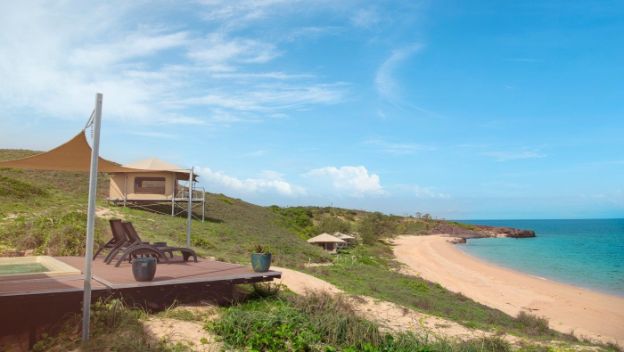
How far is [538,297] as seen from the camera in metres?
19.8

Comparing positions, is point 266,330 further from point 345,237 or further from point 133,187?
point 345,237

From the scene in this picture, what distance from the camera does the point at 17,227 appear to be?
1276 centimetres

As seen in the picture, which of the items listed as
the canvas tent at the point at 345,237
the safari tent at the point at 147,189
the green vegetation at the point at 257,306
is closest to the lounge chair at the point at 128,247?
the green vegetation at the point at 257,306

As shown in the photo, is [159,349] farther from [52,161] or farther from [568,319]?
[568,319]

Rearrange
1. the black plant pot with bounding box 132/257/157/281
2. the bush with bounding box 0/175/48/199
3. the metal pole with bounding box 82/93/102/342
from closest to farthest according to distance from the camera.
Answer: the metal pole with bounding box 82/93/102/342 → the black plant pot with bounding box 132/257/157/281 → the bush with bounding box 0/175/48/199

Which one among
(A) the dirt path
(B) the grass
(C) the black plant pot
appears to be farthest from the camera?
(B) the grass

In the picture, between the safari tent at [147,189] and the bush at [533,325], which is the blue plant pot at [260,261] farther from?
the safari tent at [147,189]

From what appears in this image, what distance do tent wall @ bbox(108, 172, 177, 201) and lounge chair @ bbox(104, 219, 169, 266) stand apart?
54.4ft

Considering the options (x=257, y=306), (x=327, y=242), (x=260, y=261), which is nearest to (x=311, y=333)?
(x=257, y=306)

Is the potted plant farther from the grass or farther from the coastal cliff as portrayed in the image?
the coastal cliff

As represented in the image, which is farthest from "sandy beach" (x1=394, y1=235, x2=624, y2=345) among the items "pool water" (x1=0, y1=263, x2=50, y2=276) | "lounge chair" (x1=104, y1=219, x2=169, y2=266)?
"pool water" (x1=0, y1=263, x2=50, y2=276)

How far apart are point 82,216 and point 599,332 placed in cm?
1621

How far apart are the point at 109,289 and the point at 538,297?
18.8 metres

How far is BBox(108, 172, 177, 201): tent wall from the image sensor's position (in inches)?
992
